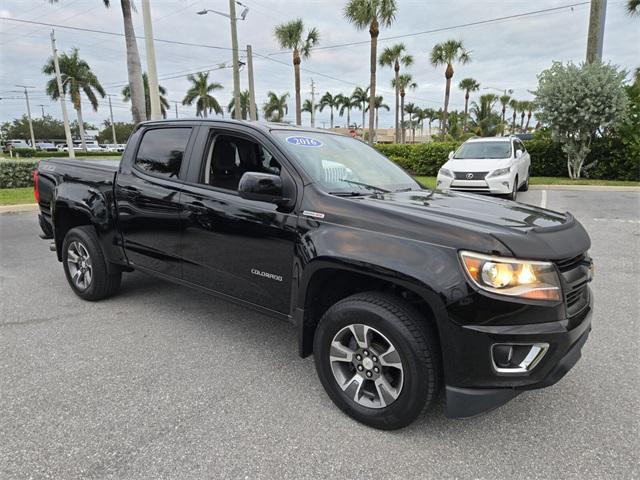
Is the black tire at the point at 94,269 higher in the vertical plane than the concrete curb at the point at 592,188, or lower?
higher

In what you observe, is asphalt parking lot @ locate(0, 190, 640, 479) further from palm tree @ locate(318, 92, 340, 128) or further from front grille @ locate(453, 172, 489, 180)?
palm tree @ locate(318, 92, 340, 128)

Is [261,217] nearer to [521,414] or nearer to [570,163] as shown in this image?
[521,414]

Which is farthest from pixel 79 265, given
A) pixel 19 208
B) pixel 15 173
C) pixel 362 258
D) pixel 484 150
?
pixel 15 173

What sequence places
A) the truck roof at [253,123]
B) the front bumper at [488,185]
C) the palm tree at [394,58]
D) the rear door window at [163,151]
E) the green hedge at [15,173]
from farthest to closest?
the palm tree at [394,58]
the green hedge at [15,173]
the front bumper at [488,185]
the rear door window at [163,151]
the truck roof at [253,123]

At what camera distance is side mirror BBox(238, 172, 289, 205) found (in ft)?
9.06

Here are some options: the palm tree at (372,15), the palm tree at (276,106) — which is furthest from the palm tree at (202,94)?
the palm tree at (372,15)

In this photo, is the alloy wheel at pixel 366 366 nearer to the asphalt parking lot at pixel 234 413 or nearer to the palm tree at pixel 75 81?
the asphalt parking lot at pixel 234 413

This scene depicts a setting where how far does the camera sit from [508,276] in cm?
216

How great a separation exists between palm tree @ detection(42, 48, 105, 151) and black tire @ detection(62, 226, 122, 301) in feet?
134

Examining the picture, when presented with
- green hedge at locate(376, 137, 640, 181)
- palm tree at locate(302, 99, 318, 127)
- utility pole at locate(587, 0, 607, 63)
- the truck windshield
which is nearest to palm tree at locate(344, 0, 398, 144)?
green hedge at locate(376, 137, 640, 181)

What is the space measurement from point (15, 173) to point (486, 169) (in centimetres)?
1438

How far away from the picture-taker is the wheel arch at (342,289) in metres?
2.26

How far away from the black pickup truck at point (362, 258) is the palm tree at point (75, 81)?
139ft

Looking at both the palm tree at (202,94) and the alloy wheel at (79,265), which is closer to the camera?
the alloy wheel at (79,265)
